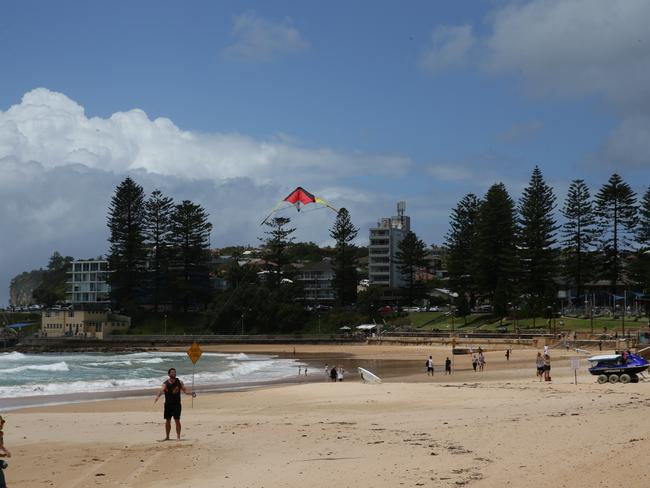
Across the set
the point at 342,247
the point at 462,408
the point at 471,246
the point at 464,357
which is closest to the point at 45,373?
the point at 464,357

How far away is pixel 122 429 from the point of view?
46.8ft

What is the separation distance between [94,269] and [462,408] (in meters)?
97.1

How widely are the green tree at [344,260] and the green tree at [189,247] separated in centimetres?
1553

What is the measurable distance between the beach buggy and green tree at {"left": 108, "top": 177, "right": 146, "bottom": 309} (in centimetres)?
7344

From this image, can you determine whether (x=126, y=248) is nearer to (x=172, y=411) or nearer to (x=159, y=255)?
(x=159, y=255)

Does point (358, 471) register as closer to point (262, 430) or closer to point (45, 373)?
point (262, 430)

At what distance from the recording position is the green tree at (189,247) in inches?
3529

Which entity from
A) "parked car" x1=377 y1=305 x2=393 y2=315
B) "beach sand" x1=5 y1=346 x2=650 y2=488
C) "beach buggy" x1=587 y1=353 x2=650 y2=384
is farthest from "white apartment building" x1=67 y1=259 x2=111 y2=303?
"beach buggy" x1=587 y1=353 x2=650 y2=384

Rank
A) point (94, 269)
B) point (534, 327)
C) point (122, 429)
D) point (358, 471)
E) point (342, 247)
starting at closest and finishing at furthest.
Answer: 1. point (358, 471)
2. point (122, 429)
3. point (534, 327)
4. point (342, 247)
5. point (94, 269)

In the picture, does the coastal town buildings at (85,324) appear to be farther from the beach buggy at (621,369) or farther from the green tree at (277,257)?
the beach buggy at (621,369)

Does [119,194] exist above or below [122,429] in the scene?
above

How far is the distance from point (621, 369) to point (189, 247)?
7317 centimetres

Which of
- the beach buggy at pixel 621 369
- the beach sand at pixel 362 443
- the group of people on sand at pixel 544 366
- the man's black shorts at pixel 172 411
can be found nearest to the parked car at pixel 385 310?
the group of people on sand at pixel 544 366

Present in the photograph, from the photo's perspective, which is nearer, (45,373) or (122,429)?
(122,429)
